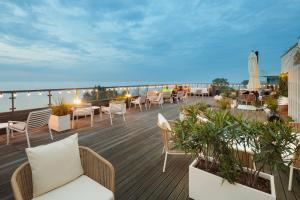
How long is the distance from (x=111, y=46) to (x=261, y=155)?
1557 inches

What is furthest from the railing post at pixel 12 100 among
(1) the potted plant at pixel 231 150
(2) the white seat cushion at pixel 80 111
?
(1) the potted plant at pixel 231 150

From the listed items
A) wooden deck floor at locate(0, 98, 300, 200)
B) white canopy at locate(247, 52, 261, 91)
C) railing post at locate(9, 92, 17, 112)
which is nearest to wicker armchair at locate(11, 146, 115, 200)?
wooden deck floor at locate(0, 98, 300, 200)

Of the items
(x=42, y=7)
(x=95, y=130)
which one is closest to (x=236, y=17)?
(x=42, y=7)

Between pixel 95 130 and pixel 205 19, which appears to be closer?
pixel 95 130

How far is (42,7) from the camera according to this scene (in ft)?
42.0

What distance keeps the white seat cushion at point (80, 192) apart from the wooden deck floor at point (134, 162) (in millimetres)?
679

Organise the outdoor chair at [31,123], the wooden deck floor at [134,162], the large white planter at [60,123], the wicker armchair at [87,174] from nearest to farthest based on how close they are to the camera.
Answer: the wicker armchair at [87,174], the wooden deck floor at [134,162], the outdoor chair at [31,123], the large white planter at [60,123]

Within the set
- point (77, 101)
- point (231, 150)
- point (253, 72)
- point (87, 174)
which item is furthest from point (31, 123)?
point (253, 72)

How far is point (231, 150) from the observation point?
6.32ft

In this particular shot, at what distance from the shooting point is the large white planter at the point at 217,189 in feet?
5.65

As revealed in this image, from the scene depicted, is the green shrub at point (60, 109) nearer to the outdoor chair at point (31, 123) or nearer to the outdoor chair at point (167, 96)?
the outdoor chair at point (31, 123)

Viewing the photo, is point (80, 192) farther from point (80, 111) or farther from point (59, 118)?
point (80, 111)

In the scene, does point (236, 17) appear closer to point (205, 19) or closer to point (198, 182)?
point (205, 19)

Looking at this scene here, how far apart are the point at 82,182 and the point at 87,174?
16 cm
